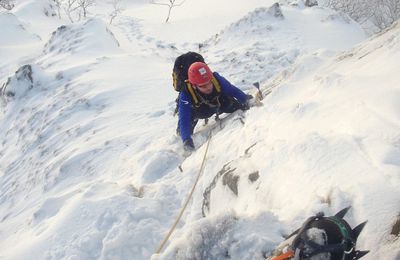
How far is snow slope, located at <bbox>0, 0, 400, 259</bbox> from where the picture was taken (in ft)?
8.95

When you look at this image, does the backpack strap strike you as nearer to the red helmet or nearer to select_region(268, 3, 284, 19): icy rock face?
the red helmet

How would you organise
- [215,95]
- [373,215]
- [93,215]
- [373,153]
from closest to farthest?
[373,215]
[373,153]
[93,215]
[215,95]

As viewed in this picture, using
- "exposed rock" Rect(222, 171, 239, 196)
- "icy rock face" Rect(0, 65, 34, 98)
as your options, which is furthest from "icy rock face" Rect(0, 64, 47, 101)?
"exposed rock" Rect(222, 171, 239, 196)

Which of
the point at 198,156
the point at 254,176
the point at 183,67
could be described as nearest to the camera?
the point at 254,176

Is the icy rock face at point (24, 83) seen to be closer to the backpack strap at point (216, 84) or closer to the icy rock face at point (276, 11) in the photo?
the backpack strap at point (216, 84)

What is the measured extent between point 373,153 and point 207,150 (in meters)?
2.42

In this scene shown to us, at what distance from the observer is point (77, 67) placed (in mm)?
11492

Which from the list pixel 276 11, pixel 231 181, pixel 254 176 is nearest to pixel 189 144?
pixel 231 181

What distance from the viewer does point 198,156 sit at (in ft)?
16.5

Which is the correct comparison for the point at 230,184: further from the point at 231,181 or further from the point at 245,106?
the point at 245,106

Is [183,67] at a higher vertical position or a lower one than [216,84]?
higher

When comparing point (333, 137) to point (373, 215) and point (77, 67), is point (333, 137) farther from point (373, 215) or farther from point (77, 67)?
point (77, 67)

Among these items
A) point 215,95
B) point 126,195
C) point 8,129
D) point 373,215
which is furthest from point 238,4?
point 373,215

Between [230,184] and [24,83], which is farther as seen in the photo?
[24,83]
